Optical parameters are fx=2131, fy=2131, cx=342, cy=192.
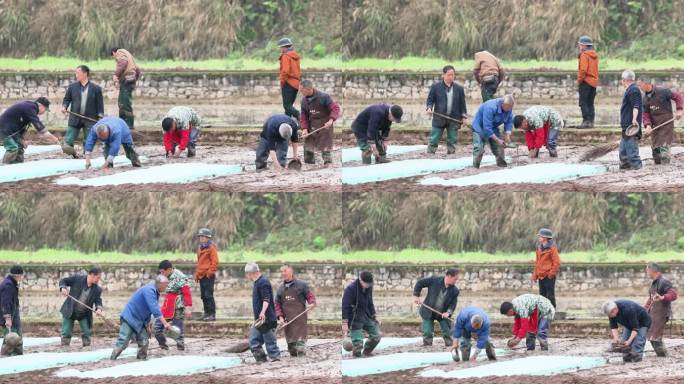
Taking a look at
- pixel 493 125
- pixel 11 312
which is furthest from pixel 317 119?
pixel 11 312

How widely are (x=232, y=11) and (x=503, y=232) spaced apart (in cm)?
656

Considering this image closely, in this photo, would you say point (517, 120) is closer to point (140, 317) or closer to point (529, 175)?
point (529, 175)

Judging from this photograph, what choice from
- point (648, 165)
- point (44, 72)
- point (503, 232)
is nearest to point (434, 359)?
point (648, 165)

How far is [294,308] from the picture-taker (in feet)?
97.2

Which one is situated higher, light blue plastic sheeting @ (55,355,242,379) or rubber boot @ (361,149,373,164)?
rubber boot @ (361,149,373,164)

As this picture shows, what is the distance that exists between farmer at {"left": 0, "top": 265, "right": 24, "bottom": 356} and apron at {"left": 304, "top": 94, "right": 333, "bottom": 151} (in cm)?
490

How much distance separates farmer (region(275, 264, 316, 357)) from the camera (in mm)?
29547

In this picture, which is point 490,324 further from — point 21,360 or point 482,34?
point 482,34

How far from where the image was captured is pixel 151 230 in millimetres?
37812

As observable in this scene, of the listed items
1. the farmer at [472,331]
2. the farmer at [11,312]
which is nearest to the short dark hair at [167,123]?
the farmer at [11,312]

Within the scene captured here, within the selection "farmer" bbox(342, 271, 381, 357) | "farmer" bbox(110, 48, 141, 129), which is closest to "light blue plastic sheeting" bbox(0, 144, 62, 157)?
"farmer" bbox(110, 48, 141, 129)

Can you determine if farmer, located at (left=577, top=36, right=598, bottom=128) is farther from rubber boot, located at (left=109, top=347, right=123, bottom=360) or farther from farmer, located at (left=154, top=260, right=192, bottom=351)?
rubber boot, located at (left=109, top=347, right=123, bottom=360)

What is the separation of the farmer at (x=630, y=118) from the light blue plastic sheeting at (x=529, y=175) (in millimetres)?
579

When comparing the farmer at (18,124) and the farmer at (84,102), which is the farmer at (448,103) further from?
the farmer at (18,124)
